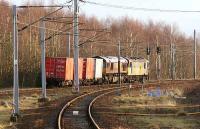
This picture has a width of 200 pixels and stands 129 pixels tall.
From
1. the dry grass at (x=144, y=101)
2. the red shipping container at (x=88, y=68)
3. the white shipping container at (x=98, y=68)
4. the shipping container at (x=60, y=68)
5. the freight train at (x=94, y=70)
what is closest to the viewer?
the dry grass at (x=144, y=101)

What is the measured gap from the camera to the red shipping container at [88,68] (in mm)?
52625

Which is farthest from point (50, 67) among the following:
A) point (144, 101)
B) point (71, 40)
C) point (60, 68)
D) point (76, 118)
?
point (71, 40)

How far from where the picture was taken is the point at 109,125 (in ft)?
64.6

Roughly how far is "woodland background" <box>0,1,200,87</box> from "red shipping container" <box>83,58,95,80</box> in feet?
8.48

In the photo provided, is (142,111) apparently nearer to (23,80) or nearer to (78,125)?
(78,125)

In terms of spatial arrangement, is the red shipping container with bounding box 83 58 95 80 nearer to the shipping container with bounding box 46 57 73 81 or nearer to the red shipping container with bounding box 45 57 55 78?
the shipping container with bounding box 46 57 73 81

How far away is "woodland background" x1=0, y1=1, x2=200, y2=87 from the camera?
192ft

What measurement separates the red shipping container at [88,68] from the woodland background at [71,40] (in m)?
2.58

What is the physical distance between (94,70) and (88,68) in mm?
2199

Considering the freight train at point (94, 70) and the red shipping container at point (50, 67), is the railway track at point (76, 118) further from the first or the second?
the red shipping container at point (50, 67)

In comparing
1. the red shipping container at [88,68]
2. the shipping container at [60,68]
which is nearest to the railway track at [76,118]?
the shipping container at [60,68]

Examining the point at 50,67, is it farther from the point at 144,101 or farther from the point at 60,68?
the point at 144,101

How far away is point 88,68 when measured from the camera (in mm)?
53375

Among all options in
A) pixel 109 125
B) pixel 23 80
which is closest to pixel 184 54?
pixel 23 80
